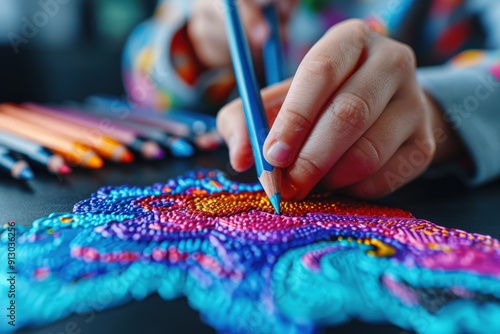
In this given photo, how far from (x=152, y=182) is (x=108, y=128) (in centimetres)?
21

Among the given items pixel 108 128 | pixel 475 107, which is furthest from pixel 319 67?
pixel 108 128

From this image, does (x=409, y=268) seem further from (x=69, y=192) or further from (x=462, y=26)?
(x=462, y=26)

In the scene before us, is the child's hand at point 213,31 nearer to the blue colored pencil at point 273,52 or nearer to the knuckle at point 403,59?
the blue colored pencil at point 273,52

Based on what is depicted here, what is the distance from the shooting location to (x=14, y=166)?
473 millimetres

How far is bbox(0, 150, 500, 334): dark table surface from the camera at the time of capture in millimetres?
238

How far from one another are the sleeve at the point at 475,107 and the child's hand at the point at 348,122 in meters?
0.07

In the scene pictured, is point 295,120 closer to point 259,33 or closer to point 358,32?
point 358,32

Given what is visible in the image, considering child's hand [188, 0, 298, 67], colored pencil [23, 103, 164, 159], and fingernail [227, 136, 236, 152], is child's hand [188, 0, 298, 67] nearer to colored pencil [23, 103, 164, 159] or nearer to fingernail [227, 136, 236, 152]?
colored pencil [23, 103, 164, 159]

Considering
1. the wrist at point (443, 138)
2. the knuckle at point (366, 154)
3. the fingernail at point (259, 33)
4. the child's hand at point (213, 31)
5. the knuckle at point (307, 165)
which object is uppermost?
the child's hand at point (213, 31)

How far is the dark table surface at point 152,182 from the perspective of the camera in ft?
0.78

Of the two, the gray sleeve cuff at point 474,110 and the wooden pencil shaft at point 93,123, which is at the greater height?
the wooden pencil shaft at point 93,123

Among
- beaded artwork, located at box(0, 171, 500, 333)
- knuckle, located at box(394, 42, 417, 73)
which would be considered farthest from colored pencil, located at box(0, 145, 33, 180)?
knuckle, located at box(394, 42, 417, 73)

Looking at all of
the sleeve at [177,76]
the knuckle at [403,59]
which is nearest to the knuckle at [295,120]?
the knuckle at [403,59]

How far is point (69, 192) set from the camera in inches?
16.8
